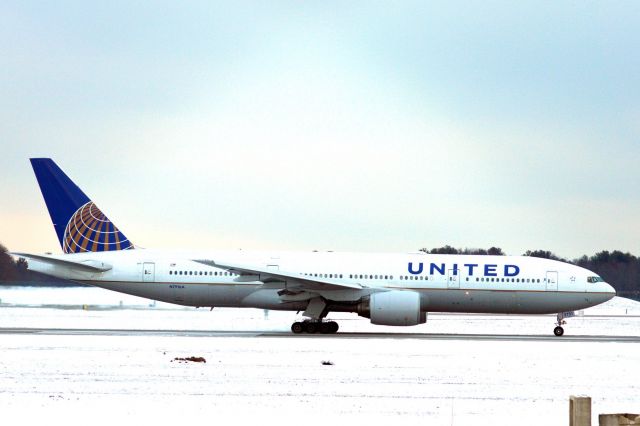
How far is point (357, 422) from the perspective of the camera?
11.7 m

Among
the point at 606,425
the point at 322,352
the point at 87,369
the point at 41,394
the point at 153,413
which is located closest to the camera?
the point at 606,425

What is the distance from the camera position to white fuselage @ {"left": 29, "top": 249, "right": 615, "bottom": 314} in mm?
31078

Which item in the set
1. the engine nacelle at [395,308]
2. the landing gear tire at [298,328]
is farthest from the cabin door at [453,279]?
the landing gear tire at [298,328]

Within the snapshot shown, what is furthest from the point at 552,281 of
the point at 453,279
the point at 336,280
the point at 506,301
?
the point at 336,280

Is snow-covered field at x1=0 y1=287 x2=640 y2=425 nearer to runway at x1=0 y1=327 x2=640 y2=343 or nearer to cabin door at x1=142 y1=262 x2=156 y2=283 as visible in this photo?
runway at x1=0 y1=327 x2=640 y2=343

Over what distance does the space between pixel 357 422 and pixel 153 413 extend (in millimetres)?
2732

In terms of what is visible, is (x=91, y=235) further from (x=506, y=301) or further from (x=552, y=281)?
(x=552, y=281)

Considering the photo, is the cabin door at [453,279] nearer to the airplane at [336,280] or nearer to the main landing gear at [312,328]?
the airplane at [336,280]

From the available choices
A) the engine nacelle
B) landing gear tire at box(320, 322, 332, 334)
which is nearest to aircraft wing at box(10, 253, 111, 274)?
landing gear tire at box(320, 322, 332, 334)

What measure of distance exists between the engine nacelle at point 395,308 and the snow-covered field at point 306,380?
1877mm

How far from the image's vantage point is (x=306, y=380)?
53.0ft

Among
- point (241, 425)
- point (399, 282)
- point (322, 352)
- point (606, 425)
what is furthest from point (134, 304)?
point (606, 425)

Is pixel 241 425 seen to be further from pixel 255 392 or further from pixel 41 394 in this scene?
pixel 41 394

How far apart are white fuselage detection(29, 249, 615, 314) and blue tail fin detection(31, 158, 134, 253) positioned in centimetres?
107
